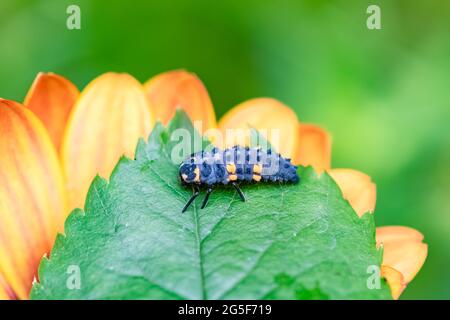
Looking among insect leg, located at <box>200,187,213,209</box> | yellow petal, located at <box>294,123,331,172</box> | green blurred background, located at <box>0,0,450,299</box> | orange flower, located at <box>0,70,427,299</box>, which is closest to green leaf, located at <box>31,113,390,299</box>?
insect leg, located at <box>200,187,213,209</box>

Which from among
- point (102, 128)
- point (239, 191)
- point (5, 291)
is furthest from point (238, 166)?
point (5, 291)

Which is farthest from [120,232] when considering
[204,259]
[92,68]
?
[92,68]

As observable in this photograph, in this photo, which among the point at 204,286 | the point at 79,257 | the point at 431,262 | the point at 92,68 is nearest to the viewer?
the point at 204,286

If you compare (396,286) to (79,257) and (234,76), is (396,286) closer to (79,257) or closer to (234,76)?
(79,257)

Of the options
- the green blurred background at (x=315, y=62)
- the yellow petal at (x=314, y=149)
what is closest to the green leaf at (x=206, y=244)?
the yellow petal at (x=314, y=149)

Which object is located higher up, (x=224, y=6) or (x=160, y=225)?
(x=224, y=6)

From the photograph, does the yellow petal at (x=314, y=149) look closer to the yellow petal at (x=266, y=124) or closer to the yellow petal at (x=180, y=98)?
the yellow petal at (x=266, y=124)
